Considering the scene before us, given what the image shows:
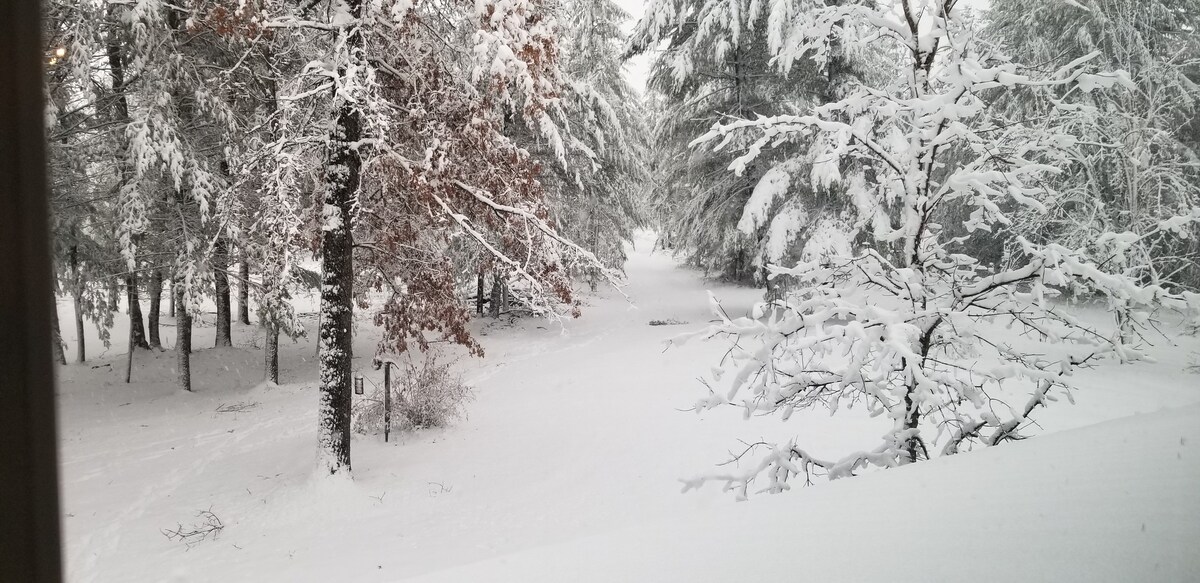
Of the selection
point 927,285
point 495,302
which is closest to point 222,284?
point 495,302

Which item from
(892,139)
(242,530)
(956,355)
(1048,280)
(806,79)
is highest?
(806,79)

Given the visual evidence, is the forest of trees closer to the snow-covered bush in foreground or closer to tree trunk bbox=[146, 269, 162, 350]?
the snow-covered bush in foreground

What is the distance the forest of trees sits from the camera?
11.6ft

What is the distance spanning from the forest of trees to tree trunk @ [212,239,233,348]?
178 mm

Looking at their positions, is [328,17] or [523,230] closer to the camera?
[328,17]

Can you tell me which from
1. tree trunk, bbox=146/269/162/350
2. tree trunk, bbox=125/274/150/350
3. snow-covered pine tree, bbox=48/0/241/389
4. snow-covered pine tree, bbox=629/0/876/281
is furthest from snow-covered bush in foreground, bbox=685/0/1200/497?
tree trunk, bbox=125/274/150/350

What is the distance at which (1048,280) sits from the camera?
3102mm

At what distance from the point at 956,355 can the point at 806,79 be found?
1337cm

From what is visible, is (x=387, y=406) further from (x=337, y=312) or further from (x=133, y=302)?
(x=133, y=302)

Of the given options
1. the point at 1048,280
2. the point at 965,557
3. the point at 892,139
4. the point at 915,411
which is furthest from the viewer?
the point at 892,139

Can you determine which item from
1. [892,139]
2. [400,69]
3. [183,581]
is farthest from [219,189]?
[892,139]

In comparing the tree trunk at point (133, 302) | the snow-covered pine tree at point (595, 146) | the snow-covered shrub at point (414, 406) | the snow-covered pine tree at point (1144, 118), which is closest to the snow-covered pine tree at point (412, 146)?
the snow-covered shrub at point (414, 406)

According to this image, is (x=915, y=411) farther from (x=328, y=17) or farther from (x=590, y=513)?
(x=328, y=17)

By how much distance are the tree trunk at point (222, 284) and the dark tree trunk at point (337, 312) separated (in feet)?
17.4
